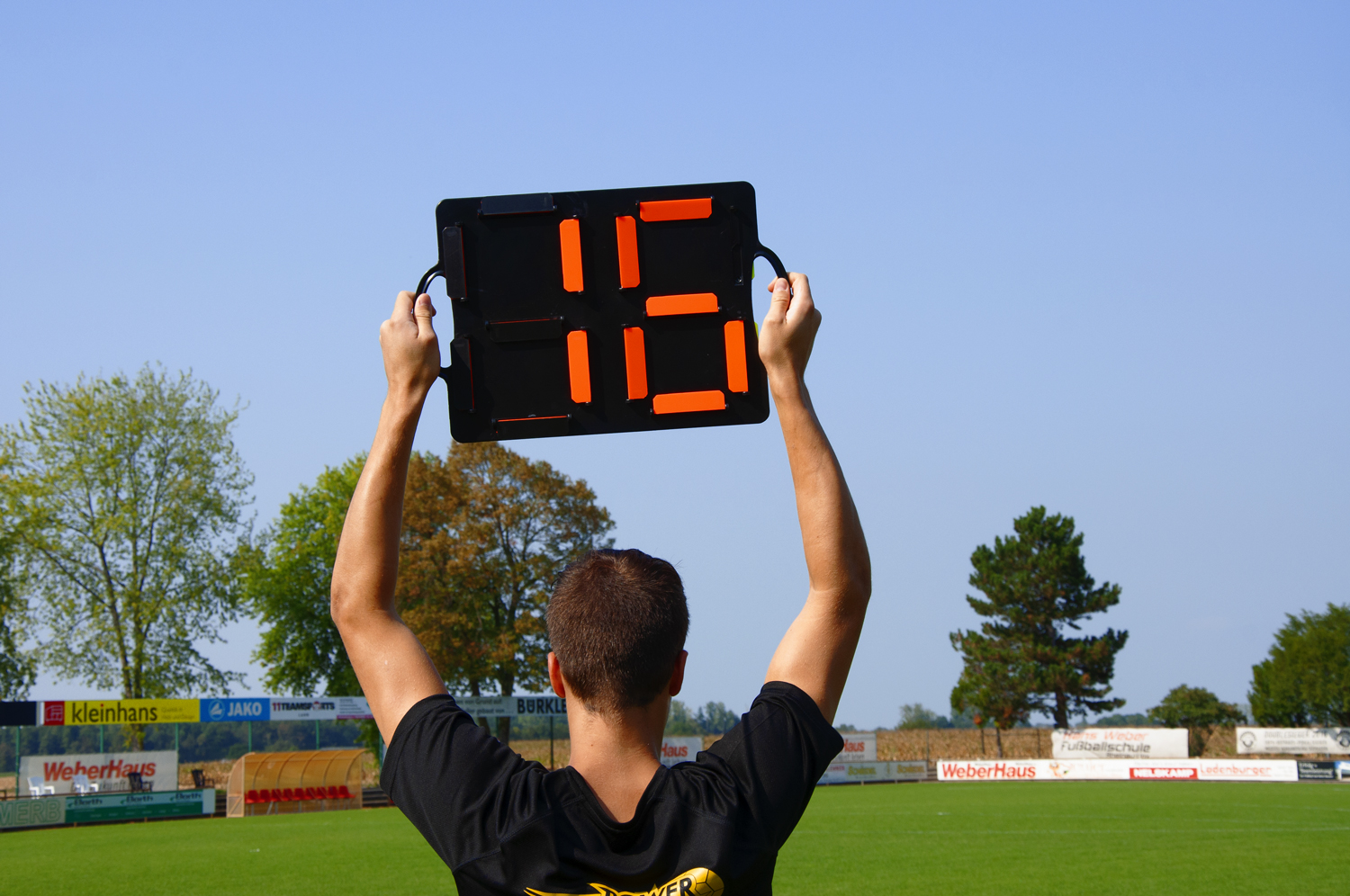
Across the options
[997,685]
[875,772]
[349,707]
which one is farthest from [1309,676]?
[349,707]

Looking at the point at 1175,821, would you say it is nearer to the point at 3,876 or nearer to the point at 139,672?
the point at 3,876

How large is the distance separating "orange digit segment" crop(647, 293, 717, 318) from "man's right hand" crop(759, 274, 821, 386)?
0.96ft

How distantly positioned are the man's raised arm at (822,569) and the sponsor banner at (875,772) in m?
49.8

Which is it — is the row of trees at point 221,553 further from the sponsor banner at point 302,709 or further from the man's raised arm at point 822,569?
the man's raised arm at point 822,569

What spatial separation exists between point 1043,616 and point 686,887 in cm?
7911

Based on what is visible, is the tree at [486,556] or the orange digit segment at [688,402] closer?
the orange digit segment at [688,402]

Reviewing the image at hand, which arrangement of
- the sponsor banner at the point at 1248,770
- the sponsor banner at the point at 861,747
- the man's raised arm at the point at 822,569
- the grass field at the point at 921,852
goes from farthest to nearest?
the sponsor banner at the point at 861,747, the sponsor banner at the point at 1248,770, the grass field at the point at 921,852, the man's raised arm at the point at 822,569

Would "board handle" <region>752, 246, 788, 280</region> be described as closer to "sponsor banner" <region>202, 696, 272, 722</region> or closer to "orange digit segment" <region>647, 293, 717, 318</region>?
"orange digit segment" <region>647, 293, 717, 318</region>

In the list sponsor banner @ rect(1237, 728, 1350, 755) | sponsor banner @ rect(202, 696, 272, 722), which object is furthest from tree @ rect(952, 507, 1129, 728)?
sponsor banner @ rect(202, 696, 272, 722)

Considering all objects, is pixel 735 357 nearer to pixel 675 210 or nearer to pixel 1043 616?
pixel 675 210

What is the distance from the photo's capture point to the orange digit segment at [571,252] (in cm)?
279

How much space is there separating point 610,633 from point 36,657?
5104 cm

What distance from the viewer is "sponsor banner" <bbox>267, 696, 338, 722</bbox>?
1706 inches

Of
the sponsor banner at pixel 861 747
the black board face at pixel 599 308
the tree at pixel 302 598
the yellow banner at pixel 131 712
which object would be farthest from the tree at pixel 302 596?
the black board face at pixel 599 308
